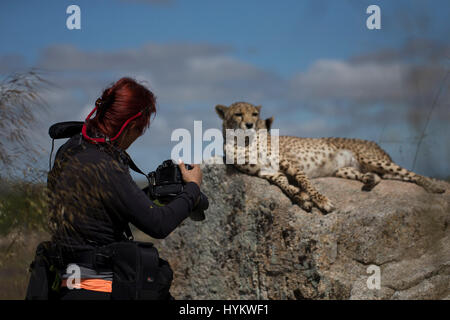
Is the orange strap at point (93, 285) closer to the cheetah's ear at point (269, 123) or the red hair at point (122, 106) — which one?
the red hair at point (122, 106)

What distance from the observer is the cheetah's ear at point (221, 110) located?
7.14m

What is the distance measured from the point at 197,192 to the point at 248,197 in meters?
4.09

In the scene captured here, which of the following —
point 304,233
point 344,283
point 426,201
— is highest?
point 426,201

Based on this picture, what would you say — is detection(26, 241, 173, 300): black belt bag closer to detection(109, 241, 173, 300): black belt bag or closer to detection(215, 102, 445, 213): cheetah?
detection(109, 241, 173, 300): black belt bag

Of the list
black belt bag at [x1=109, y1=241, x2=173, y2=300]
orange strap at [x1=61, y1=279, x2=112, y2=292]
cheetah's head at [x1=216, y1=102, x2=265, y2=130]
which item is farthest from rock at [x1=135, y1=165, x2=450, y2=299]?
orange strap at [x1=61, y1=279, x2=112, y2=292]

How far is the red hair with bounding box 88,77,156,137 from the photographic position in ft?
7.51

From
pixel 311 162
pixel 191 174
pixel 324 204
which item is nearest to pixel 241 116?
pixel 311 162

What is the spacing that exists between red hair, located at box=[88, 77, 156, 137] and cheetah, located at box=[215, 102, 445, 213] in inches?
157

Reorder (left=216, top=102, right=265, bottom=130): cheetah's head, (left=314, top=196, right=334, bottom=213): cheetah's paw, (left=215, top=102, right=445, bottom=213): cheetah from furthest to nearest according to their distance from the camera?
(left=216, top=102, right=265, bottom=130): cheetah's head
(left=215, top=102, right=445, bottom=213): cheetah
(left=314, top=196, right=334, bottom=213): cheetah's paw
